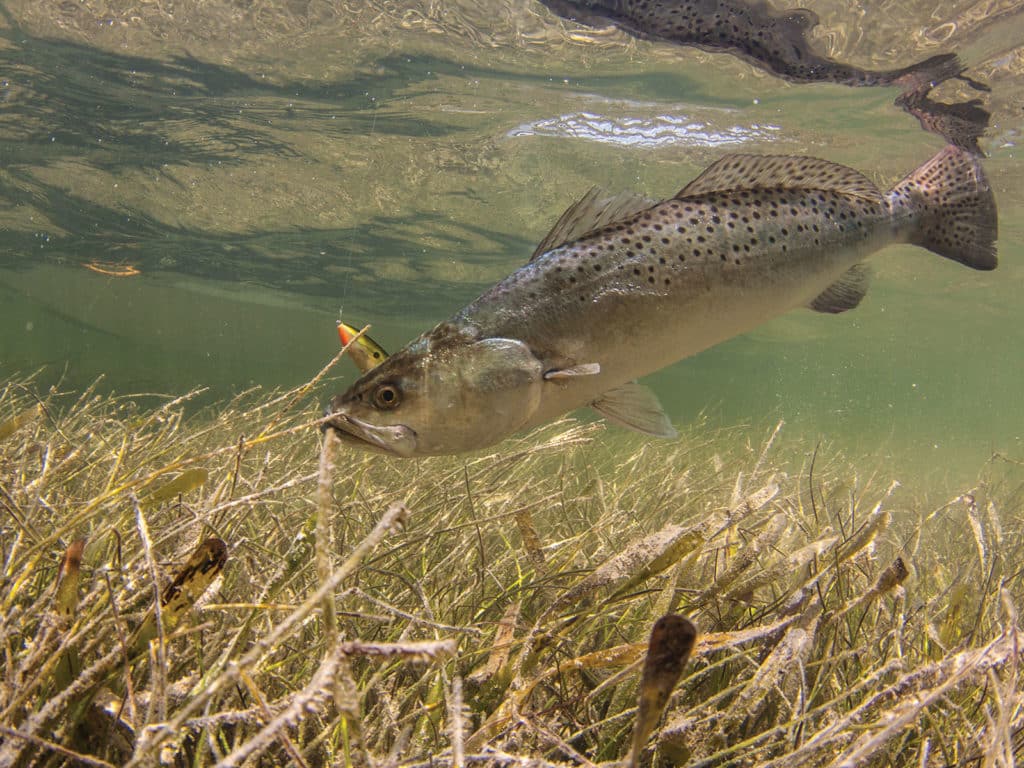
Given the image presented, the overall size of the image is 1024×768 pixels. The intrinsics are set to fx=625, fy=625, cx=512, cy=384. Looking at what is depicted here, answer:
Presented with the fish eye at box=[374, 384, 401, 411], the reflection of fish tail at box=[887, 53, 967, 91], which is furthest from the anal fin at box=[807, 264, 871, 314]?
the reflection of fish tail at box=[887, 53, 967, 91]

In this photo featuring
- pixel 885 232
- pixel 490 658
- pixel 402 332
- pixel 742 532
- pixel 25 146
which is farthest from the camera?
pixel 402 332

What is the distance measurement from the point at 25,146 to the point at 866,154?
21.8 m

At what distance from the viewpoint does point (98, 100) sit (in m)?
14.2

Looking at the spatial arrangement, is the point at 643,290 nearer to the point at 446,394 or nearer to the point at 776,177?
the point at 446,394

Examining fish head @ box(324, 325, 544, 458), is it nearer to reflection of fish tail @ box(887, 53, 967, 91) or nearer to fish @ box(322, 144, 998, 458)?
fish @ box(322, 144, 998, 458)

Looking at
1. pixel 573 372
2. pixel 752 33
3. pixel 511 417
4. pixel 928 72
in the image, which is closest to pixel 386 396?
pixel 511 417

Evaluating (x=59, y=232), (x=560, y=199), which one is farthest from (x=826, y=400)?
(x=59, y=232)

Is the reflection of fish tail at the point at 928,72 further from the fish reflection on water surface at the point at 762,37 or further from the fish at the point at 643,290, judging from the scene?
the fish at the point at 643,290

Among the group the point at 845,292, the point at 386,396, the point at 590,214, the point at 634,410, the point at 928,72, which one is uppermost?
the point at 928,72

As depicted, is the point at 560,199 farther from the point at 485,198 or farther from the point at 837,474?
the point at 837,474

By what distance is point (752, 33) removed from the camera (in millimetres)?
9094

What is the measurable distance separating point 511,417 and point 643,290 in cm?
91

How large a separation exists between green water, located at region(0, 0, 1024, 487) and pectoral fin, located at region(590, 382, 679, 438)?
2840 mm

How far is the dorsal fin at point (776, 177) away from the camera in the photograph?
3457mm
